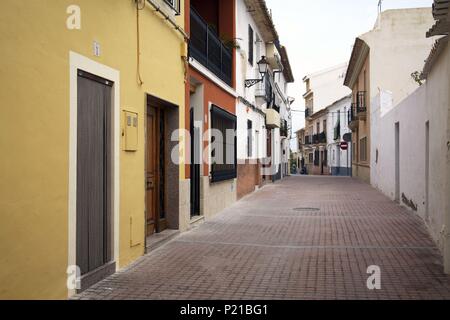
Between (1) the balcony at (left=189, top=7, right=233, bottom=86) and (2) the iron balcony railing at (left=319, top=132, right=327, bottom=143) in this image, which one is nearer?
(1) the balcony at (left=189, top=7, right=233, bottom=86)

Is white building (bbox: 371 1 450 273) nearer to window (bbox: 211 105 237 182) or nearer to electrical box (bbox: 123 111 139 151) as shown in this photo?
electrical box (bbox: 123 111 139 151)

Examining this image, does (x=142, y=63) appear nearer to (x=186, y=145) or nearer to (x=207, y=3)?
(x=186, y=145)

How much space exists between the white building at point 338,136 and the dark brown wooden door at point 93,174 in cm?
3277

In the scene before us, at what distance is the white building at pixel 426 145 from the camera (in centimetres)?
616

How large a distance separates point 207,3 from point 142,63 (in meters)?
7.99

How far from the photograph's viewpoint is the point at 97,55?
5.54m

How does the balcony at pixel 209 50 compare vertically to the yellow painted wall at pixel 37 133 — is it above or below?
above

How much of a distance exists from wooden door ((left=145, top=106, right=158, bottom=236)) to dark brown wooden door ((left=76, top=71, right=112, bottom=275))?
86.3 inches

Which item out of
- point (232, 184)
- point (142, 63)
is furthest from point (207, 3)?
point (142, 63)

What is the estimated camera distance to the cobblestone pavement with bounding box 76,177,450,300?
207 inches

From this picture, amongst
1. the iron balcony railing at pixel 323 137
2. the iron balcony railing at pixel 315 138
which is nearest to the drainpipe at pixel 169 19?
the iron balcony railing at pixel 323 137

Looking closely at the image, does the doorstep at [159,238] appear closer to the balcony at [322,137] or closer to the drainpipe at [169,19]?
the drainpipe at [169,19]

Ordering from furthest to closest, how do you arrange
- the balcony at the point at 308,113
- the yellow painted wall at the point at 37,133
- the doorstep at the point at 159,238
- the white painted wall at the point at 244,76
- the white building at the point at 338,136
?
the balcony at the point at 308,113 < the white building at the point at 338,136 < the white painted wall at the point at 244,76 < the doorstep at the point at 159,238 < the yellow painted wall at the point at 37,133

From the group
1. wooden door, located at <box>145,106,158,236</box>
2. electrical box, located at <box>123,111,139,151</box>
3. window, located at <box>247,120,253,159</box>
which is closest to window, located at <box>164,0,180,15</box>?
wooden door, located at <box>145,106,158,236</box>
